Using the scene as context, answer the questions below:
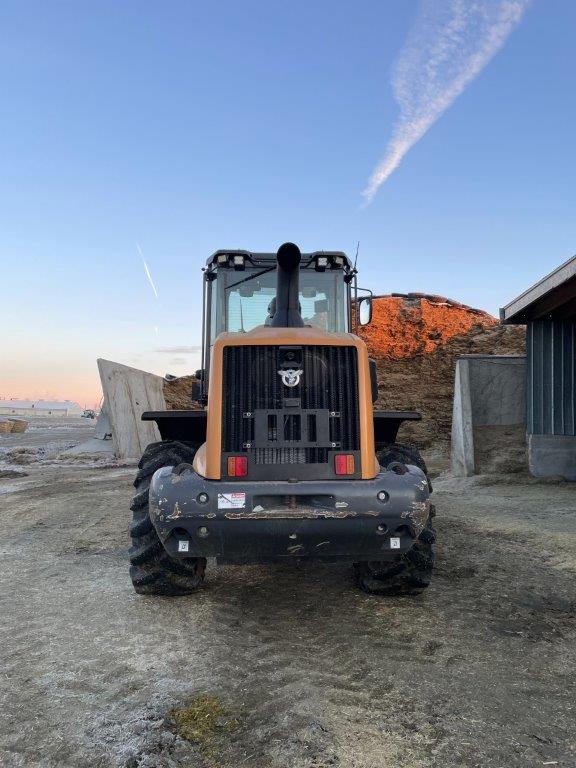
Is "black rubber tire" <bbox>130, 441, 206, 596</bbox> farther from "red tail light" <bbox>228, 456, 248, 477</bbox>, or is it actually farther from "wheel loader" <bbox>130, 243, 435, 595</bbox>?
"red tail light" <bbox>228, 456, 248, 477</bbox>

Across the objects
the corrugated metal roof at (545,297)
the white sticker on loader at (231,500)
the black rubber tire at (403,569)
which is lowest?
the black rubber tire at (403,569)

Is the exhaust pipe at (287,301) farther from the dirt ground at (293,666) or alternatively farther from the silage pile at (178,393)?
the silage pile at (178,393)

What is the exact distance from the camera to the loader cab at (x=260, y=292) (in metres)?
5.13

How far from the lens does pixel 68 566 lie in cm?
537

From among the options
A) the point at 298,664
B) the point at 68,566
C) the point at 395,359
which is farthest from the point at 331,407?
the point at 395,359

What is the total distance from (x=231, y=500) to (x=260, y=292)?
2239 mm

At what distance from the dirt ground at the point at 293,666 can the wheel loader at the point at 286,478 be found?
0.44m

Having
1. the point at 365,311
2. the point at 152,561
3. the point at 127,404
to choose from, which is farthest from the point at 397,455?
the point at 127,404

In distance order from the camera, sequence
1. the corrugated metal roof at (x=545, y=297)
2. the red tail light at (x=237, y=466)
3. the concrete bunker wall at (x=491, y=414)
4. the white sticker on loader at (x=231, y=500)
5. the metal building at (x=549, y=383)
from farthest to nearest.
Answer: the concrete bunker wall at (x=491, y=414) < the metal building at (x=549, y=383) < the corrugated metal roof at (x=545, y=297) < the red tail light at (x=237, y=466) < the white sticker on loader at (x=231, y=500)

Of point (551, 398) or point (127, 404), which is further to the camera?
point (127, 404)

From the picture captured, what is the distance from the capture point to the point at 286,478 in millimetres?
3709

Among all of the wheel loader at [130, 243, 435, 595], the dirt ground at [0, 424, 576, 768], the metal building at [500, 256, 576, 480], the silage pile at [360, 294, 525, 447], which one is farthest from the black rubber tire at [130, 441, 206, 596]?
the silage pile at [360, 294, 525, 447]

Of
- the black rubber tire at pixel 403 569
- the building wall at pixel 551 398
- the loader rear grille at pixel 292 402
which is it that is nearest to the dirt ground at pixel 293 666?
the black rubber tire at pixel 403 569

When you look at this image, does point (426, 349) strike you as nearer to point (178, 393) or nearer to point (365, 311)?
point (178, 393)
